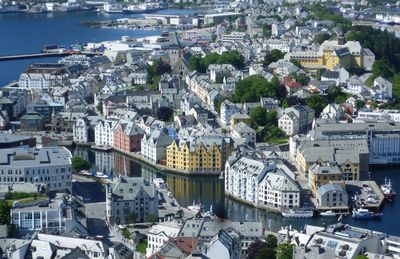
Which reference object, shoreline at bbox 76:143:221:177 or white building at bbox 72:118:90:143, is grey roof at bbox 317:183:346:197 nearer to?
shoreline at bbox 76:143:221:177

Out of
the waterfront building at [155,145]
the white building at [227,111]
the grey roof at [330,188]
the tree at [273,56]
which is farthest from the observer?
the tree at [273,56]

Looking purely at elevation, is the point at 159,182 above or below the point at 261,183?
below

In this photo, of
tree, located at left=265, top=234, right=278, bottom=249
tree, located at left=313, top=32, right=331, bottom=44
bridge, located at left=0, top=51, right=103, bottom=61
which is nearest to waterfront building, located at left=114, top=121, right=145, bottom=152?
tree, located at left=265, top=234, right=278, bottom=249

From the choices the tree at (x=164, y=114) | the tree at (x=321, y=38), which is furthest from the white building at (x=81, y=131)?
the tree at (x=321, y=38)

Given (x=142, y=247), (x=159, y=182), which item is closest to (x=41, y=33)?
(x=159, y=182)

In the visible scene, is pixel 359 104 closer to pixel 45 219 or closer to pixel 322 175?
pixel 322 175

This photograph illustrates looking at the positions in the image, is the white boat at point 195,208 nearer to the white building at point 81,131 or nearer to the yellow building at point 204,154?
the yellow building at point 204,154
